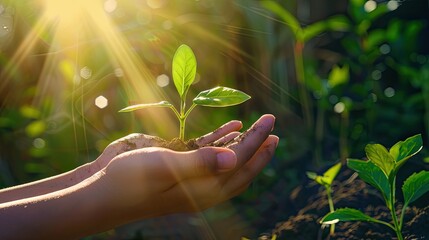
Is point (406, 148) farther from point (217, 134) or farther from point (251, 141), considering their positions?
point (217, 134)

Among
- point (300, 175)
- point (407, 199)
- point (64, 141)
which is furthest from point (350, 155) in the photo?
point (64, 141)

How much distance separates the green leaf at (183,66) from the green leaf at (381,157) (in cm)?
43

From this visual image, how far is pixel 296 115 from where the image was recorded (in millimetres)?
2592

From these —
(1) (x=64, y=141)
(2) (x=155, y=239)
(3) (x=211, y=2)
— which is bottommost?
(2) (x=155, y=239)

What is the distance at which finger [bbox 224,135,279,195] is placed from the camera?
4.72 feet

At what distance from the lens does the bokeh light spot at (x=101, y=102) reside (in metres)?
2.50

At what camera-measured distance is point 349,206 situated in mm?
1742

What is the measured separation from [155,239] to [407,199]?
0.98 meters

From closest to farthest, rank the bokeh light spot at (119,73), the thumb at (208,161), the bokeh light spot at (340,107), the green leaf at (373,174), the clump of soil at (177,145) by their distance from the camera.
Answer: the thumb at (208,161)
the green leaf at (373,174)
the clump of soil at (177,145)
the bokeh light spot at (340,107)
the bokeh light spot at (119,73)

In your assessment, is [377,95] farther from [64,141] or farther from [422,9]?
[64,141]

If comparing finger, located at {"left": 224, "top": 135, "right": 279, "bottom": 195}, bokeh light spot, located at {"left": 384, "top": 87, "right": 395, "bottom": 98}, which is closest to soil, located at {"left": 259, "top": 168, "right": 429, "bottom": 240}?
finger, located at {"left": 224, "top": 135, "right": 279, "bottom": 195}

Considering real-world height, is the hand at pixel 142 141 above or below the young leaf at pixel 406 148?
above

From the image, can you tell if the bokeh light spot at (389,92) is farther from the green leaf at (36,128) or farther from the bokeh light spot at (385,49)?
the green leaf at (36,128)

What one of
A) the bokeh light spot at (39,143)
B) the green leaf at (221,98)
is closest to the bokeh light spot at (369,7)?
the green leaf at (221,98)
